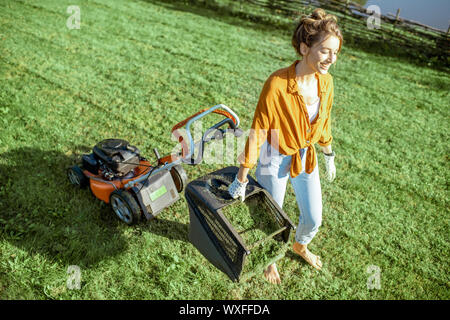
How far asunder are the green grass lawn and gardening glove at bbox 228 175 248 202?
1217 millimetres

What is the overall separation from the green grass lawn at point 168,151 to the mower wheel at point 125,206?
15cm

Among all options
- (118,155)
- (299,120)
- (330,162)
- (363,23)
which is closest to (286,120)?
(299,120)

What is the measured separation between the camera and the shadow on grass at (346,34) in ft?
31.3

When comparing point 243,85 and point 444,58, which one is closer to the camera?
point 243,85

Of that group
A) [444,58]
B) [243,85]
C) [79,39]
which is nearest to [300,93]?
[243,85]

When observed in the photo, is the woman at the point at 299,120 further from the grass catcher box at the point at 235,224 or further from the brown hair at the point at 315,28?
the grass catcher box at the point at 235,224

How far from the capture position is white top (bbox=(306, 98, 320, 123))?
2.42 metres

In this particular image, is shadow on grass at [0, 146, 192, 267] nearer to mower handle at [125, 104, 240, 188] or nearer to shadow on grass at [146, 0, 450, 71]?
mower handle at [125, 104, 240, 188]

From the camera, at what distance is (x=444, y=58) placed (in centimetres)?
953

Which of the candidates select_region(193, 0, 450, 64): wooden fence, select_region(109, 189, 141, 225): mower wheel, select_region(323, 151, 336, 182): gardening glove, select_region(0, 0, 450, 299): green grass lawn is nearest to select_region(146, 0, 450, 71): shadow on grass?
select_region(193, 0, 450, 64): wooden fence

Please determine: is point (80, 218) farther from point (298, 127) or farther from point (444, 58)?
point (444, 58)

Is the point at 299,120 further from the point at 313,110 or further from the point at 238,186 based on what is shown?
the point at 238,186

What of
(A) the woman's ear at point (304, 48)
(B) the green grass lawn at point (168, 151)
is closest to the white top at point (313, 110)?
(A) the woman's ear at point (304, 48)
